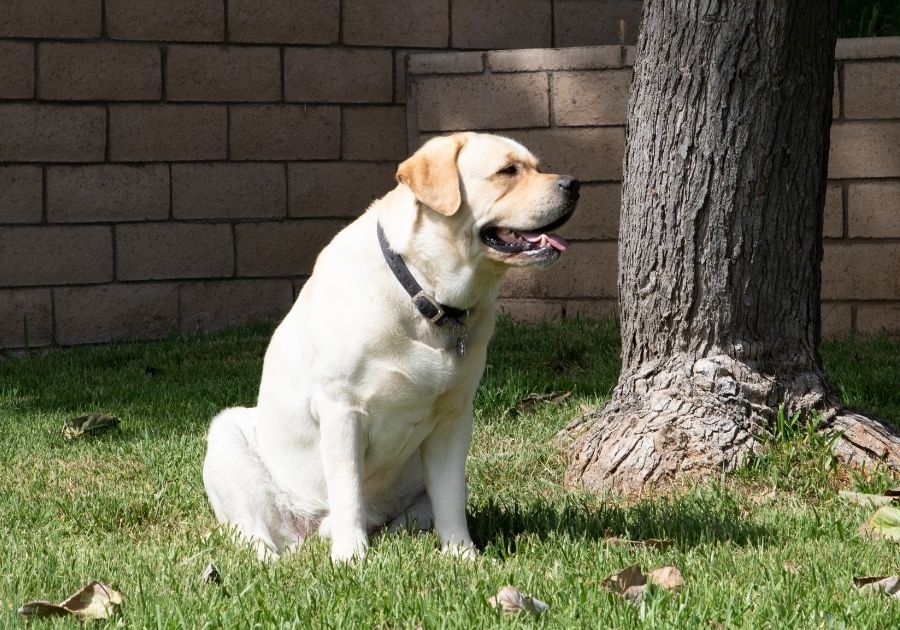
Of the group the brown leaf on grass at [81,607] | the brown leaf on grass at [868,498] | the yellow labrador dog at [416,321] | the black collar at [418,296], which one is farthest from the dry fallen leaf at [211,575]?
the brown leaf on grass at [868,498]

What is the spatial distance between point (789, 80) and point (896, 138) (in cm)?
273

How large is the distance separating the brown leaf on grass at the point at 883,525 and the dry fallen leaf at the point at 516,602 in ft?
4.03

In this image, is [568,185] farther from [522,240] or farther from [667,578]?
[667,578]

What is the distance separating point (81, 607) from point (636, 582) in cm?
132

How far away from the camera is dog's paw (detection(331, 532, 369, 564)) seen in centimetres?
340

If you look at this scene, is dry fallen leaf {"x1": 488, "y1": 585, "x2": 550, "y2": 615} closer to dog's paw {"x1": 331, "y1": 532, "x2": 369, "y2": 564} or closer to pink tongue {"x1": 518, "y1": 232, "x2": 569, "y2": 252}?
dog's paw {"x1": 331, "y1": 532, "x2": 369, "y2": 564}

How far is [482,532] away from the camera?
12.4 feet

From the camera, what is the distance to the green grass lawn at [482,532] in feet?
9.16

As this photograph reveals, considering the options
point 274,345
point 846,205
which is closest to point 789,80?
point 274,345

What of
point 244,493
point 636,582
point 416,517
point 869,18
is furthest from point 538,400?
point 869,18

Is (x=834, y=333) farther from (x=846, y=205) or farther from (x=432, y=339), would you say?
(x=432, y=339)

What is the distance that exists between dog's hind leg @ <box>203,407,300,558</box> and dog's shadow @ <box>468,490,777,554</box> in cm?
60

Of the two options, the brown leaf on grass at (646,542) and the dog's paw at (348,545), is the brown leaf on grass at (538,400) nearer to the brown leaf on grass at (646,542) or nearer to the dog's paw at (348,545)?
the brown leaf on grass at (646,542)

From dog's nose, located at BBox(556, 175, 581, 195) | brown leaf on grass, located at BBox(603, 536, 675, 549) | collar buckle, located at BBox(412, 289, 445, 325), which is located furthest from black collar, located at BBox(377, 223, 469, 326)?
brown leaf on grass, located at BBox(603, 536, 675, 549)
